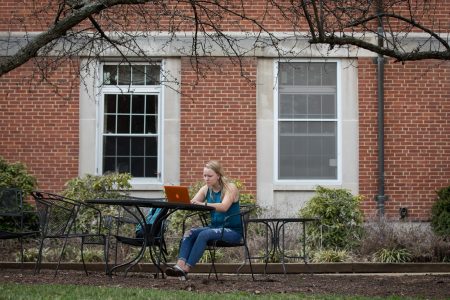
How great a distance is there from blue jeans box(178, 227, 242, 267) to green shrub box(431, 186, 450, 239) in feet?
13.7

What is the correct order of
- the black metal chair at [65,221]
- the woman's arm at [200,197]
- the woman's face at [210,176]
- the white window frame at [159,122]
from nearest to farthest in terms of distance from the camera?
the woman's face at [210,176] → the woman's arm at [200,197] → the black metal chair at [65,221] → the white window frame at [159,122]

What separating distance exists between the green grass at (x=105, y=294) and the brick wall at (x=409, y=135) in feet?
19.9

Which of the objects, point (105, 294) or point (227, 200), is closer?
point (105, 294)

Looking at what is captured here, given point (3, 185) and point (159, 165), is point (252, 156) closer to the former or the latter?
point (159, 165)

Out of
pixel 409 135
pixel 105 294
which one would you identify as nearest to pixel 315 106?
pixel 409 135

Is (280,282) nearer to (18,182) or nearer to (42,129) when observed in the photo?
(18,182)

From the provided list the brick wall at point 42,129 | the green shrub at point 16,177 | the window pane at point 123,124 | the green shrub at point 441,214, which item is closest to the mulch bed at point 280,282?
the green shrub at point 441,214

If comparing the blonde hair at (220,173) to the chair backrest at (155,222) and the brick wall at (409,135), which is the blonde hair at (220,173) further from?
the brick wall at (409,135)

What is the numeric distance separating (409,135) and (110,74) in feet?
15.5

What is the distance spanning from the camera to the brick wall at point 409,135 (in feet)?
47.9

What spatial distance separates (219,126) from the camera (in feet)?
48.1

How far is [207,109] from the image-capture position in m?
14.7

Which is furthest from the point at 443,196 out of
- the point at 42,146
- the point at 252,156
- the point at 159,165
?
the point at 42,146

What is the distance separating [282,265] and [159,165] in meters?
3.92
